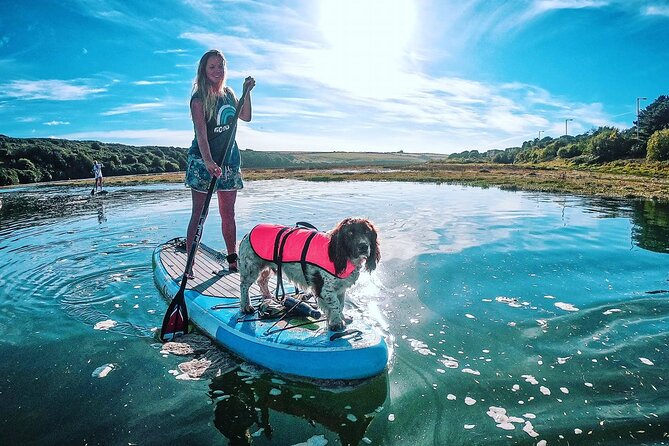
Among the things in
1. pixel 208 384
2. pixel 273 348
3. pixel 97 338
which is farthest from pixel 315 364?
pixel 97 338

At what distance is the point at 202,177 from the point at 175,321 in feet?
8.14

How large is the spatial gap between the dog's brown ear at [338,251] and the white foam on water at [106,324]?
420cm

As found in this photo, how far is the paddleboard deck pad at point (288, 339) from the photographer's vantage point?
5.20 meters

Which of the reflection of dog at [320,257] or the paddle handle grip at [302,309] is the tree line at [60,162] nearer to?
the reflection of dog at [320,257]

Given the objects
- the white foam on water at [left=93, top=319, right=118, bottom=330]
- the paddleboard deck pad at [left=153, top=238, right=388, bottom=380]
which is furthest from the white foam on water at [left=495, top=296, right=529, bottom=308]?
the white foam on water at [left=93, top=319, right=118, bottom=330]

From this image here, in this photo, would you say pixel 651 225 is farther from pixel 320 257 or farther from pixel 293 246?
pixel 293 246

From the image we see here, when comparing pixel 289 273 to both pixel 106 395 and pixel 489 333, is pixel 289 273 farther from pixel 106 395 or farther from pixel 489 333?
pixel 489 333

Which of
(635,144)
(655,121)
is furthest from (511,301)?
(655,121)

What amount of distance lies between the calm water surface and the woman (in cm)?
229

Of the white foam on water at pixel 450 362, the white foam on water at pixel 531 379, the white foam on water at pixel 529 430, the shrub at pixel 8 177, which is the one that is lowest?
the white foam on water at pixel 529 430

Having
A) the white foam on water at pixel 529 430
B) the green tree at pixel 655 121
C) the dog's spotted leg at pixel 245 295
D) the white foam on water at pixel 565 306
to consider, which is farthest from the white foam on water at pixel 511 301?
the green tree at pixel 655 121

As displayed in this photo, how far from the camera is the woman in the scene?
22.8ft

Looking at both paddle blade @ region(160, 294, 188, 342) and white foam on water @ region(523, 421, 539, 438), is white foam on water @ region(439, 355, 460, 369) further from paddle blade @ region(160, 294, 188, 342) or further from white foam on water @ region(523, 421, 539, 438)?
paddle blade @ region(160, 294, 188, 342)

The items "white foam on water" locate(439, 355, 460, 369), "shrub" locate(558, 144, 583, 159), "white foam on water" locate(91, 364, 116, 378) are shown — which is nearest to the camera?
"white foam on water" locate(91, 364, 116, 378)
